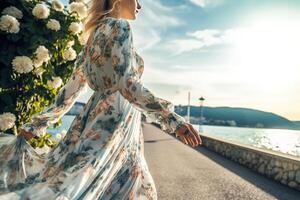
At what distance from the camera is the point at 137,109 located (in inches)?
91.4

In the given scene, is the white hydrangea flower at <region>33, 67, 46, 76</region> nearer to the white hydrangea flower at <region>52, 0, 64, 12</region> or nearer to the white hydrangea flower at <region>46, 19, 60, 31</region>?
the white hydrangea flower at <region>46, 19, 60, 31</region>

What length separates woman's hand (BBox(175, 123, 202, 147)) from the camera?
82.1 inches

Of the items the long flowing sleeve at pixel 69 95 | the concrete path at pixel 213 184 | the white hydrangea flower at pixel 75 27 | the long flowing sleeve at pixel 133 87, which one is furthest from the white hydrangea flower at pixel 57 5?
the concrete path at pixel 213 184

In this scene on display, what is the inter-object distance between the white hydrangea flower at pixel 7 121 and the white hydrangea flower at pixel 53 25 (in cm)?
116

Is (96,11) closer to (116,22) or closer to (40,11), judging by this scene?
(116,22)

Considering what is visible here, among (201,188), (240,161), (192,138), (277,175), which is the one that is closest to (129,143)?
(192,138)

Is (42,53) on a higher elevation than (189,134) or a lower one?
higher

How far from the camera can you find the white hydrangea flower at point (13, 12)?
15.2 feet

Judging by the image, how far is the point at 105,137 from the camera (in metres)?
2.20

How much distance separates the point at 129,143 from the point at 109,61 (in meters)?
0.49

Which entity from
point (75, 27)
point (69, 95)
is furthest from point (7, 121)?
point (69, 95)

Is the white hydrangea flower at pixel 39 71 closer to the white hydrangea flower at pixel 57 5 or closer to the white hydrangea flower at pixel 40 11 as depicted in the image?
the white hydrangea flower at pixel 40 11

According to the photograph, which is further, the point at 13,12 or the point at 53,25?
the point at 53,25

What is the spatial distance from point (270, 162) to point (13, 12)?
7549mm
